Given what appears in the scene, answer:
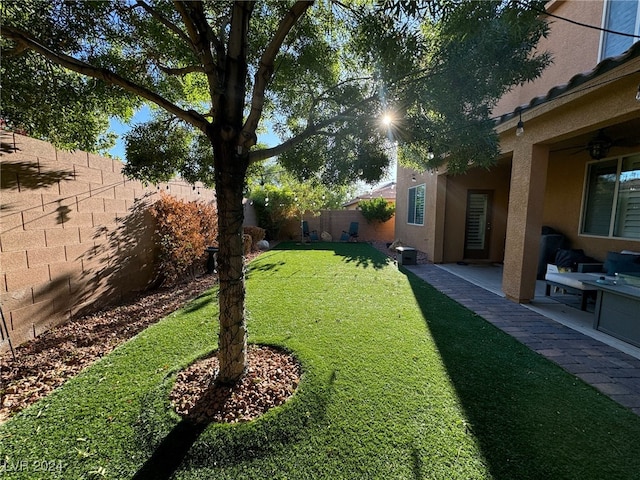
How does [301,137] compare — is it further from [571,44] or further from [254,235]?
[254,235]

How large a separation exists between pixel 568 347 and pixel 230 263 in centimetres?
416

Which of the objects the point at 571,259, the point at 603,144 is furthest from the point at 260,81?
the point at 571,259

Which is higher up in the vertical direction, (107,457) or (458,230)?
(458,230)

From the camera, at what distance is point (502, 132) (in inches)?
209

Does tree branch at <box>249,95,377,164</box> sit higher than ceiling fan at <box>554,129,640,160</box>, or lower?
lower

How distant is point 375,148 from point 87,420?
388cm

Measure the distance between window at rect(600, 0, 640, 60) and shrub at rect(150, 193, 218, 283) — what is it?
8558mm

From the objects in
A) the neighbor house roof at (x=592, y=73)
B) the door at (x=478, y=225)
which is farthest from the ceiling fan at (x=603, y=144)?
the door at (x=478, y=225)

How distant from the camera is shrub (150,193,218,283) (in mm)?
5809

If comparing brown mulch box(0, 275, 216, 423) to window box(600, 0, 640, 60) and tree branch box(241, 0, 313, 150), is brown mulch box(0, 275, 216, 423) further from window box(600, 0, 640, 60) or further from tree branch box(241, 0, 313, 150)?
window box(600, 0, 640, 60)

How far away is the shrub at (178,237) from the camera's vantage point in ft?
19.1

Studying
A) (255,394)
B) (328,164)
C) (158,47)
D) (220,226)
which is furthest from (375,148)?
(255,394)

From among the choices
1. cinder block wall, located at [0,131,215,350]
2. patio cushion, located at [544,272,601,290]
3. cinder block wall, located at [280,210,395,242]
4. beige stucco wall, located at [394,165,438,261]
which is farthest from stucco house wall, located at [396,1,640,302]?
cinder block wall, located at [0,131,215,350]

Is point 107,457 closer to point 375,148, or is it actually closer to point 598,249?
point 375,148
